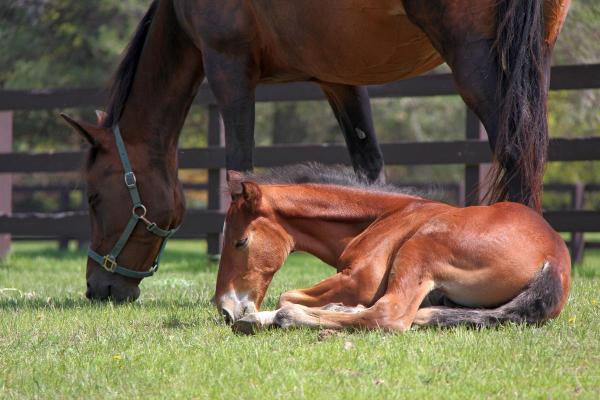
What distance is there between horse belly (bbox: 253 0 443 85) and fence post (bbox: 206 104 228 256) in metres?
4.57

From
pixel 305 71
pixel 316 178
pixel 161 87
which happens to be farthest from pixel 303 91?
pixel 316 178

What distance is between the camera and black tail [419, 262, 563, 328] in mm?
4457

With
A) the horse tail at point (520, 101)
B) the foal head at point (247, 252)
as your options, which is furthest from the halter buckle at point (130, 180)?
the horse tail at point (520, 101)

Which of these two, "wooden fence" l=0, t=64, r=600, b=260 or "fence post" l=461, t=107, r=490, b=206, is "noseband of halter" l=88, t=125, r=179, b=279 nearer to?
"wooden fence" l=0, t=64, r=600, b=260

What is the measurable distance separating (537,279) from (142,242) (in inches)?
116

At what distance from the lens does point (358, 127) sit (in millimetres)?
6699

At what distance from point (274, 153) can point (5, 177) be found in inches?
144

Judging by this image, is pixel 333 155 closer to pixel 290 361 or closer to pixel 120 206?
pixel 120 206

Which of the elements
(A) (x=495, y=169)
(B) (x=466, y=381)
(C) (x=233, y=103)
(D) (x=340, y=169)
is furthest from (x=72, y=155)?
(B) (x=466, y=381)

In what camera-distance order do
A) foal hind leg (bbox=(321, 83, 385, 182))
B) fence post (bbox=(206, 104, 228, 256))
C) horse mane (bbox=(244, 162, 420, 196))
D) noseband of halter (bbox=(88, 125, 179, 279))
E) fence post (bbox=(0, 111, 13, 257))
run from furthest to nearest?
1. fence post (bbox=(0, 111, 13, 257))
2. fence post (bbox=(206, 104, 228, 256))
3. foal hind leg (bbox=(321, 83, 385, 182))
4. noseband of halter (bbox=(88, 125, 179, 279))
5. horse mane (bbox=(244, 162, 420, 196))

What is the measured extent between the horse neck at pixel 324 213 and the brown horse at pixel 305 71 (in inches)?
28.1

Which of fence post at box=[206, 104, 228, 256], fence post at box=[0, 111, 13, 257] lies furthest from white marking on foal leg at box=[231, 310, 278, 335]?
fence post at box=[0, 111, 13, 257]

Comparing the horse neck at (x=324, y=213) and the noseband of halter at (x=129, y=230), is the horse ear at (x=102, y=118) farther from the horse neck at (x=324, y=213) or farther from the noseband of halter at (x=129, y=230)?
the horse neck at (x=324, y=213)

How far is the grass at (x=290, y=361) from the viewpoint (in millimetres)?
3469
